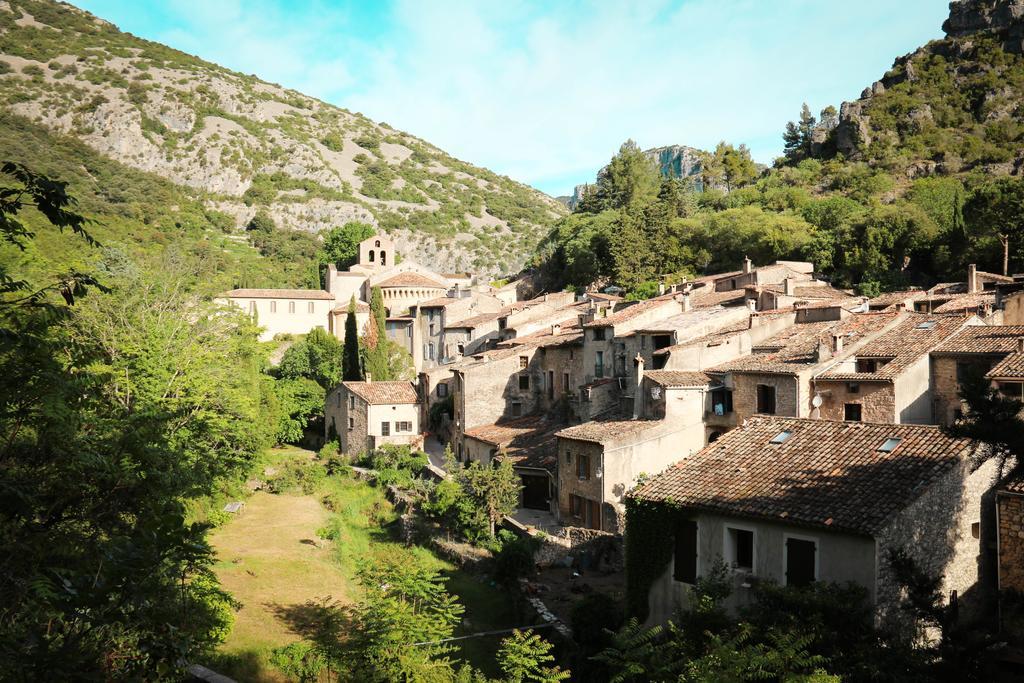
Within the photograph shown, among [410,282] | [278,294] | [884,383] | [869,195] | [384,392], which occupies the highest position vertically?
[869,195]

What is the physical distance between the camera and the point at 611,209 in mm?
82062

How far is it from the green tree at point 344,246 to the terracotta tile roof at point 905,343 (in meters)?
75.1

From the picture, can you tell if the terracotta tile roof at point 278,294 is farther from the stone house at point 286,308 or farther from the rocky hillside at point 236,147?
the rocky hillside at point 236,147

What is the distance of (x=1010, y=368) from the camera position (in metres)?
23.1

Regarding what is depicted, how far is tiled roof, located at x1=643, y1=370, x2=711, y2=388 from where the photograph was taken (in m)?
28.7

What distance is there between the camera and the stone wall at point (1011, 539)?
54.1ft

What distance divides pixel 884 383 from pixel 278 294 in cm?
6202

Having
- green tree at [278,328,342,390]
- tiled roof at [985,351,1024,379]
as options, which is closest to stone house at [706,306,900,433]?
tiled roof at [985,351,1024,379]

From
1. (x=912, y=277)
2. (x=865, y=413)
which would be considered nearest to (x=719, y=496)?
(x=865, y=413)

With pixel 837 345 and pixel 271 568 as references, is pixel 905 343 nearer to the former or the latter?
pixel 837 345

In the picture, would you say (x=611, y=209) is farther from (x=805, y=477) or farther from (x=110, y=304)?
(x=805, y=477)

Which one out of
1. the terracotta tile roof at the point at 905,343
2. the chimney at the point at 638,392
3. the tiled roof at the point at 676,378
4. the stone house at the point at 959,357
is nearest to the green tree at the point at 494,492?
the chimney at the point at 638,392

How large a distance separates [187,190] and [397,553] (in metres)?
117

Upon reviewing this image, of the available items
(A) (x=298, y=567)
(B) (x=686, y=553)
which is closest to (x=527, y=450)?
(A) (x=298, y=567)
